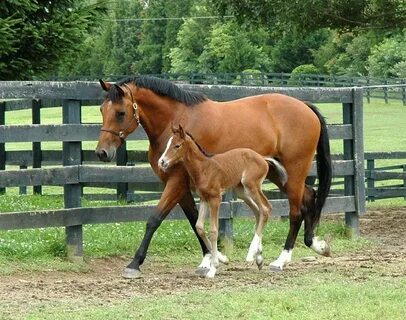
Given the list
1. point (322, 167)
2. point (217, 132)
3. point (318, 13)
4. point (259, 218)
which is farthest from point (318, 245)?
point (318, 13)

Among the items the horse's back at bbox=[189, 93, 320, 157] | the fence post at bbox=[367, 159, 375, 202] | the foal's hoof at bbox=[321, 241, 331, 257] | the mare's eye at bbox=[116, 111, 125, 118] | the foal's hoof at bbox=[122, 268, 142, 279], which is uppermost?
the mare's eye at bbox=[116, 111, 125, 118]

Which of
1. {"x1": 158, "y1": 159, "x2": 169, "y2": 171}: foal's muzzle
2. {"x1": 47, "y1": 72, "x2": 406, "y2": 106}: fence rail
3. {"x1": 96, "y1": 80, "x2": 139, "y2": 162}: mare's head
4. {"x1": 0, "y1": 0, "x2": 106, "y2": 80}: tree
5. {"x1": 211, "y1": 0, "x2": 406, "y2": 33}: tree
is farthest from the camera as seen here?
{"x1": 47, "y1": 72, "x2": 406, "y2": 106}: fence rail

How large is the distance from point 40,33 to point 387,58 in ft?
147

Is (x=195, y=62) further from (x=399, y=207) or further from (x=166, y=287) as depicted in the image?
(x=166, y=287)

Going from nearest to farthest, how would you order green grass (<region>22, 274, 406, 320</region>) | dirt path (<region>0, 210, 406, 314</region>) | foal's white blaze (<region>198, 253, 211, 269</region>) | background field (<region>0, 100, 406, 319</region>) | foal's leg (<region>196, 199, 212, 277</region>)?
green grass (<region>22, 274, 406, 320</region>) → background field (<region>0, 100, 406, 319</region>) → dirt path (<region>0, 210, 406, 314</region>) → foal's leg (<region>196, 199, 212, 277</region>) → foal's white blaze (<region>198, 253, 211, 269</region>)

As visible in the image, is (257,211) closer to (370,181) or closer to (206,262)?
(206,262)

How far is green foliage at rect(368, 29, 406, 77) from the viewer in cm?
5561

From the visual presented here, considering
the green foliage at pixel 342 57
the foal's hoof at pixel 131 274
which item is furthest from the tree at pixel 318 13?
the green foliage at pixel 342 57

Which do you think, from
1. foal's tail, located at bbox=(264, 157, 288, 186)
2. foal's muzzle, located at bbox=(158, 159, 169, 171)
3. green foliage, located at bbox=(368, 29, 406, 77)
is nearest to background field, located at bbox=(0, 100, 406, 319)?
foal's tail, located at bbox=(264, 157, 288, 186)

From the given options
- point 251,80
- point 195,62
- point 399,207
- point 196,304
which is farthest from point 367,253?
point 195,62

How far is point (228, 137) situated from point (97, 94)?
150 cm

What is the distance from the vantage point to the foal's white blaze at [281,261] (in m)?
9.58

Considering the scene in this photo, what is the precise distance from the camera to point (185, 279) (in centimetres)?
891

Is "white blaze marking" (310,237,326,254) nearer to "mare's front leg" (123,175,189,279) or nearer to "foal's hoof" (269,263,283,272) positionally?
"foal's hoof" (269,263,283,272)
